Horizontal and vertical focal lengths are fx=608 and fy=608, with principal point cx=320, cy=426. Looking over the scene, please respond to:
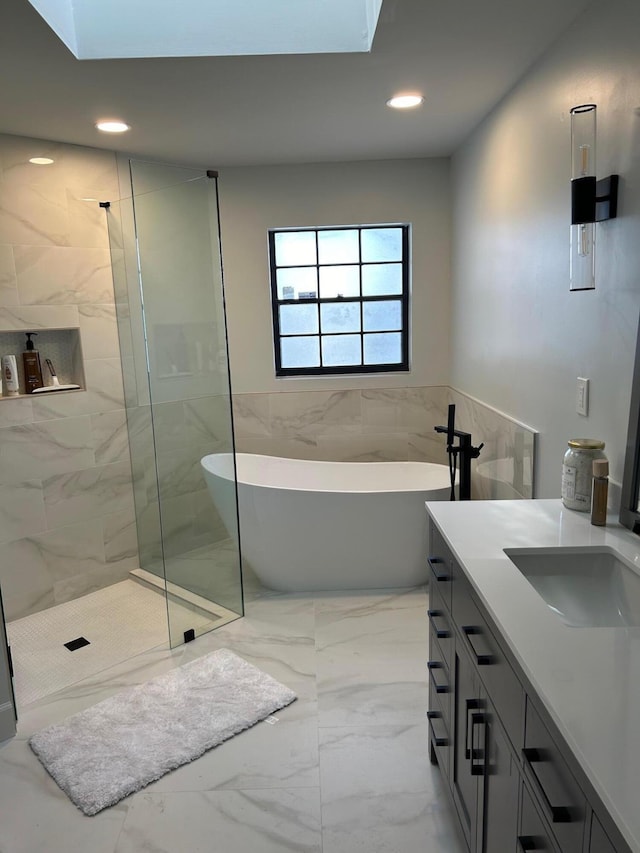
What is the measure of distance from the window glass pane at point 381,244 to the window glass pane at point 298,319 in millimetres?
520

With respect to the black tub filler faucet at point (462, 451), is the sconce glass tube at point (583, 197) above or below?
above

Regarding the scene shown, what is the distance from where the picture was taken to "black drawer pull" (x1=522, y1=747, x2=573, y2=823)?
3.11ft

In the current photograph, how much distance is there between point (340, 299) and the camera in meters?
4.34

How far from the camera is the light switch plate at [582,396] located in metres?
2.09

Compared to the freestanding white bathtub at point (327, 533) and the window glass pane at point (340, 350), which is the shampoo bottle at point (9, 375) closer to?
the freestanding white bathtub at point (327, 533)

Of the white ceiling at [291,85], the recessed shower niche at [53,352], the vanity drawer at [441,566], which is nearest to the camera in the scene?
the vanity drawer at [441,566]

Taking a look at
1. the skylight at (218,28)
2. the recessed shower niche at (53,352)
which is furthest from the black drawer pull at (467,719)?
the recessed shower niche at (53,352)

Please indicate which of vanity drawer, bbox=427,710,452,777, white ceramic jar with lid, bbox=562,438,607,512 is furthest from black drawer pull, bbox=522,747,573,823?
white ceramic jar with lid, bbox=562,438,607,512

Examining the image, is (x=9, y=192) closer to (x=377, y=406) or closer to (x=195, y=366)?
(x=195, y=366)

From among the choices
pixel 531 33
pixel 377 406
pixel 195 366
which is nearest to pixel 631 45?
pixel 531 33

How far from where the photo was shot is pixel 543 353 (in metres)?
2.50

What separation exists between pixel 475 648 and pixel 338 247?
3343 millimetres

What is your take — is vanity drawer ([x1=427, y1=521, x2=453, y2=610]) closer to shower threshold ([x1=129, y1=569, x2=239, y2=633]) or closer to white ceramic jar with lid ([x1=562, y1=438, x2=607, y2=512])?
white ceramic jar with lid ([x1=562, y1=438, x2=607, y2=512])

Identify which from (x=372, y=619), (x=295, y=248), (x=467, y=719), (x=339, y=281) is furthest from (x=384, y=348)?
(x=467, y=719)
